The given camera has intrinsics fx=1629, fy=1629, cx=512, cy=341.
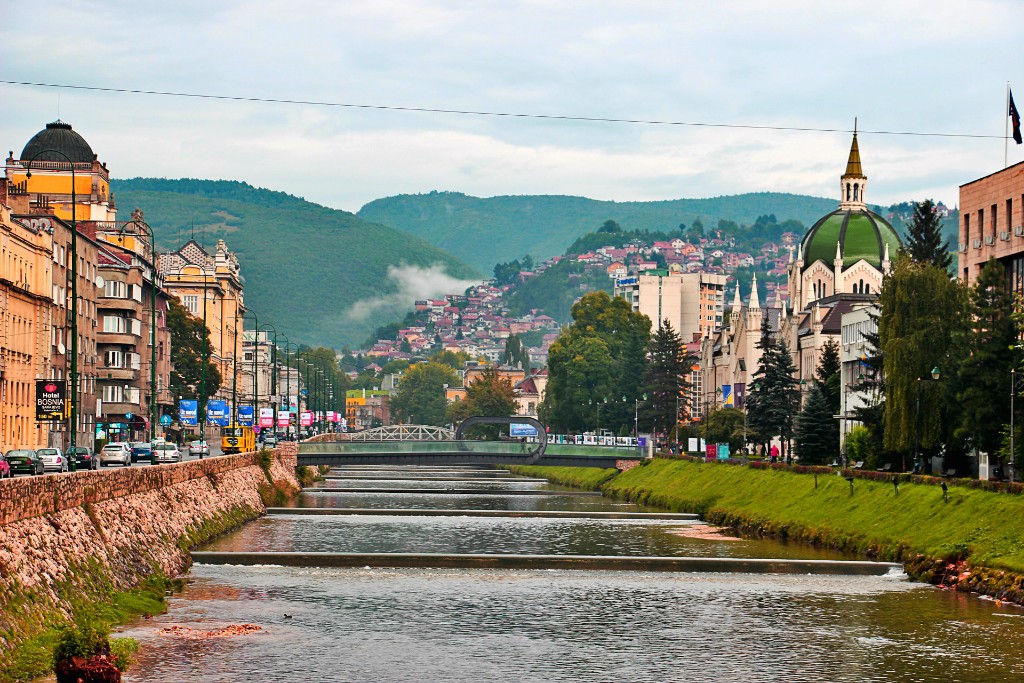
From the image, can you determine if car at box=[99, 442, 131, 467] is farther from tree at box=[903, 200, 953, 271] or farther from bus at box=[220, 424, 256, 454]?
tree at box=[903, 200, 953, 271]

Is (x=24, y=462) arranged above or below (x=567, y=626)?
above

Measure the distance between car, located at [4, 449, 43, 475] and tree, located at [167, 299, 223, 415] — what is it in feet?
302

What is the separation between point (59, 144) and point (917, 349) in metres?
111

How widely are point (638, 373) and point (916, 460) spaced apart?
111 m

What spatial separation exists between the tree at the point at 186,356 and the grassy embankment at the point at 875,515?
66152 millimetres

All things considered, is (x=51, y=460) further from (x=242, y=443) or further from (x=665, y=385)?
(x=665, y=385)

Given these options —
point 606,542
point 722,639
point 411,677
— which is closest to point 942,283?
point 606,542

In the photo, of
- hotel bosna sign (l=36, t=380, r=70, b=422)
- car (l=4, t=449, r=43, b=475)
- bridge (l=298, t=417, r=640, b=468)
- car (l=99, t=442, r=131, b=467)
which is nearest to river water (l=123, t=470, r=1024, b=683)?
car (l=4, t=449, r=43, b=475)

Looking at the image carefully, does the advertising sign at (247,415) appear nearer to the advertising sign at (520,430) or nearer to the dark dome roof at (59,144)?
the dark dome roof at (59,144)

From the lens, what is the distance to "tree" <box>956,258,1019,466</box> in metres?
75.8

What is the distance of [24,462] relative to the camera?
66875mm

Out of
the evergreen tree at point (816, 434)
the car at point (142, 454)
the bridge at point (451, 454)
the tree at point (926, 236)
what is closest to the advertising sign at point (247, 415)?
the bridge at point (451, 454)

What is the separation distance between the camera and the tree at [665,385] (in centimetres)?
18250

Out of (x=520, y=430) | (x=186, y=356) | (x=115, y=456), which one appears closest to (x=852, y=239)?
(x=520, y=430)
